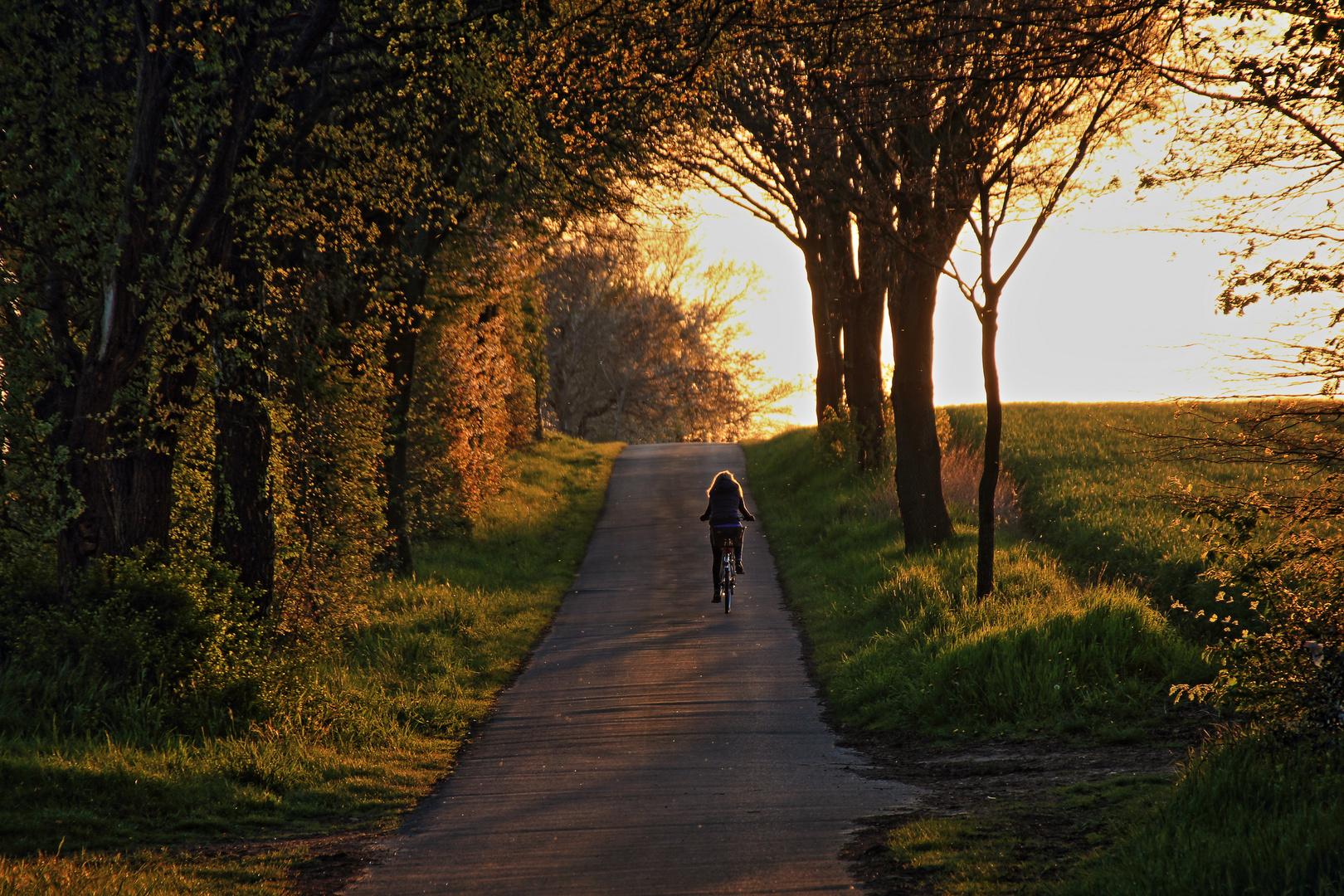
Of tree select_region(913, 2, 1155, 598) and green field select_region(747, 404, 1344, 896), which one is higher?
tree select_region(913, 2, 1155, 598)

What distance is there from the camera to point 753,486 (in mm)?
31016

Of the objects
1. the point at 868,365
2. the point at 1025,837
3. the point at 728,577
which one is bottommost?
the point at 1025,837

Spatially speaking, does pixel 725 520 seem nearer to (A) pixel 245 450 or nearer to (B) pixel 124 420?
(A) pixel 245 450

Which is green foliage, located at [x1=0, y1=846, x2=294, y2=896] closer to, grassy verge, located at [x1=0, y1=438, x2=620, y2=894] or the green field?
grassy verge, located at [x1=0, y1=438, x2=620, y2=894]

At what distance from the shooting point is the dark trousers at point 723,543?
1658 cm

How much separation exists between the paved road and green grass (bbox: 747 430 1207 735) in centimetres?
80

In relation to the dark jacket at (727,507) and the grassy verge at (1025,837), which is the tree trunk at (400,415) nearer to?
the dark jacket at (727,507)

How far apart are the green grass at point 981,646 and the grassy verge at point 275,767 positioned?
4.44 m

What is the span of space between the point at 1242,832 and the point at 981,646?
17.8ft

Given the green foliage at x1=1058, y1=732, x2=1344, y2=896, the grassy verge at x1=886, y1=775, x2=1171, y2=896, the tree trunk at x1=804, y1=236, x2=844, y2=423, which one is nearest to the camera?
the green foliage at x1=1058, y1=732, x2=1344, y2=896

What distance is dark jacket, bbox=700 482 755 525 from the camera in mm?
16703

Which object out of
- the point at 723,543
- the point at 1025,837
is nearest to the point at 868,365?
the point at 723,543

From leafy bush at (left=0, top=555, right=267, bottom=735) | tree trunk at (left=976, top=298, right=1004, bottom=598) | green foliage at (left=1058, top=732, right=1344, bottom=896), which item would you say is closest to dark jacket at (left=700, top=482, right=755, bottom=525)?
tree trunk at (left=976, top=298, right=1004, bottom=598)

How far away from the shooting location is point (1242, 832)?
5.34 meters
